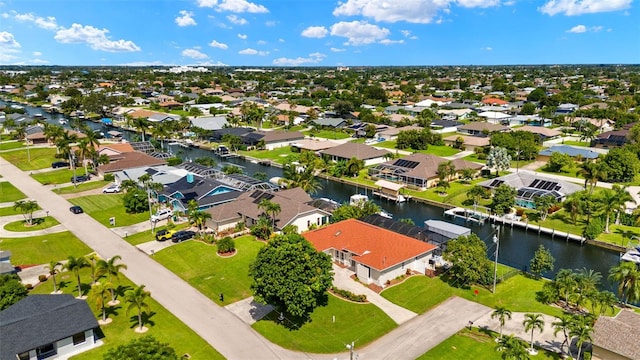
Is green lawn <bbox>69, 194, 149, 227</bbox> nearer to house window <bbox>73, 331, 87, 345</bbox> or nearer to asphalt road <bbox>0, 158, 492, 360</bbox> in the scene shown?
asphalt road <bbox>0, 158, 492, 360</bbox>

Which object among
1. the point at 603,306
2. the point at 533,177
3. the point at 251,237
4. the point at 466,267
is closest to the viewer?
the point at 603,306

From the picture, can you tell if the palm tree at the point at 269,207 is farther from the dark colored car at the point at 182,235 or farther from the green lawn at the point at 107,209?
the green lawn at the point at 107,209

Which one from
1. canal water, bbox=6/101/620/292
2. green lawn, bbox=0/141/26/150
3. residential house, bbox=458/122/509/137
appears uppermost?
residential house, bbox=458/122/509/137

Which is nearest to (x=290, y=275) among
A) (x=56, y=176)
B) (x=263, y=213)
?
(x=263, y=213)

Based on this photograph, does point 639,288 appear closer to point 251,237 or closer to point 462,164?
point 251,237

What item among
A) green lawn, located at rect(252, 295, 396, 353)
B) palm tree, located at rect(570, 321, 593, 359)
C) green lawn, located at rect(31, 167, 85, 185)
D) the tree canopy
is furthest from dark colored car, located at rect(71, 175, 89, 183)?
palm tree, located at rect(570, 321, 593, 359)

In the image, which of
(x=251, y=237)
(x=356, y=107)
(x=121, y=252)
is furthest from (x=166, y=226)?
(x=356, y=107)
